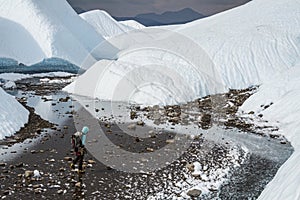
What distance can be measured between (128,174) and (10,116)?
818cm

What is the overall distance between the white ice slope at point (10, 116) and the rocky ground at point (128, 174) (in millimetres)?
425

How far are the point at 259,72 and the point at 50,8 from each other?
134ft

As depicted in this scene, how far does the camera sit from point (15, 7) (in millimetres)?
59062

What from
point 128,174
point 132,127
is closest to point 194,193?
point 128,174

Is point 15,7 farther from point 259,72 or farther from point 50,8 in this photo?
point 259,72

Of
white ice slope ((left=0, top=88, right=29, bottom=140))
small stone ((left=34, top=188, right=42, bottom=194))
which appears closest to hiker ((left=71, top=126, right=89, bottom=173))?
small stone ((left=34, top=188, right=42, bottom=194))

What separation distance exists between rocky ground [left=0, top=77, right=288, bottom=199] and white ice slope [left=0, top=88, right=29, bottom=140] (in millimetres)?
425

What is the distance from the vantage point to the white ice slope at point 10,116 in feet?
53.0

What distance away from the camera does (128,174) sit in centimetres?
1183

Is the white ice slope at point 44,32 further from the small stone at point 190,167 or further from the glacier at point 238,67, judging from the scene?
the small stone at point 190,167

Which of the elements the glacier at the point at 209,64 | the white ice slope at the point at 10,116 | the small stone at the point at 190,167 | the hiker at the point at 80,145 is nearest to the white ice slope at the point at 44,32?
the glacier at the point at 209,64

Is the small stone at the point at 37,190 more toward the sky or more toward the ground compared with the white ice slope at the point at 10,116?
more toward the sky

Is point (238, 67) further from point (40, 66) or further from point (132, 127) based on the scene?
point (40, 66)

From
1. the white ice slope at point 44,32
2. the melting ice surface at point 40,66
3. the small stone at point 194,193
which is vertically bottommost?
the melting ice surface at point 40,66
